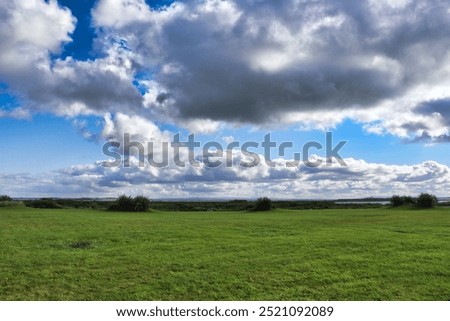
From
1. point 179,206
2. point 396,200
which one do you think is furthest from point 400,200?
point 179,206

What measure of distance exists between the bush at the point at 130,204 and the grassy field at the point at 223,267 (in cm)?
2724

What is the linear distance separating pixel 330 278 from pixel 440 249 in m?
6.87

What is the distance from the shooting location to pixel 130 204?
4722 centimetres

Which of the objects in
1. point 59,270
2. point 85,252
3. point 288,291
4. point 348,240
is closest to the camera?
point 288,291

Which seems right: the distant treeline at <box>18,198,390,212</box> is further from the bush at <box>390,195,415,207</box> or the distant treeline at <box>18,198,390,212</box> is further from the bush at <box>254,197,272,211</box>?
the bush at <box>390,195,415,207</box>

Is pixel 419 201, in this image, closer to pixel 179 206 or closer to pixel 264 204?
pixel 264 204

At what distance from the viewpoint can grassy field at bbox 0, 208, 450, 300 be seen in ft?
32.4

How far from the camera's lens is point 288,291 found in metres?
9.91

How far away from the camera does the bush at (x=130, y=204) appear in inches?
1843

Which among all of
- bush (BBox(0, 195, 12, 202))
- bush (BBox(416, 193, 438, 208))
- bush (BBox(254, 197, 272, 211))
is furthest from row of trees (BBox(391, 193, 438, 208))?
bush (BBox(0, 195, 12, 202))

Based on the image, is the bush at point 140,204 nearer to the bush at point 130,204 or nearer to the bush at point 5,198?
the bush at point 130,204
